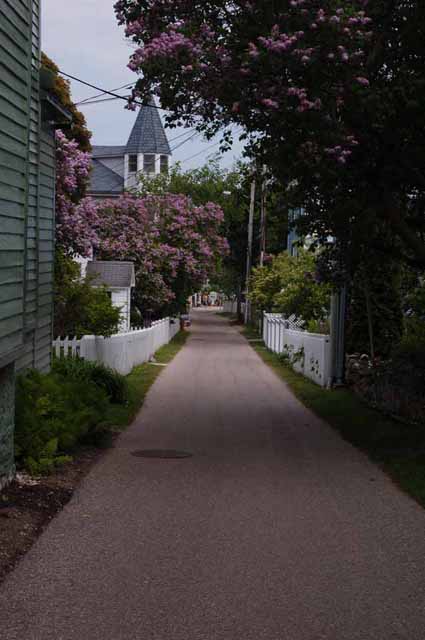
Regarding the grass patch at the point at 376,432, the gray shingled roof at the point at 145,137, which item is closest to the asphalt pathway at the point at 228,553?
the grass patch at the point at 376,432

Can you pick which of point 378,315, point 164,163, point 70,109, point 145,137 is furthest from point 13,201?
point 164,163

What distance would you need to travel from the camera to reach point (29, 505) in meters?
8.34

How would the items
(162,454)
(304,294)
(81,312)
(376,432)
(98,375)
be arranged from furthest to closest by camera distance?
(304,294) → (81,312) → (98,375) → (376,432) → (162,454)

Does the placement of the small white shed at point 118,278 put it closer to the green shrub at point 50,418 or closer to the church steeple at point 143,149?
the green shrub at point 50,418

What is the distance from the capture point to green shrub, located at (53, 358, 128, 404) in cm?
1474

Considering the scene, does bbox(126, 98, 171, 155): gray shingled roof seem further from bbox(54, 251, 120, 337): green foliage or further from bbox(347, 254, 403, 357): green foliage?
bbox(347, 254, 403, 357): green foliage

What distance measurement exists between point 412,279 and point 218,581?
1497 cm

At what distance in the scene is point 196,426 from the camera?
1478 centimetres

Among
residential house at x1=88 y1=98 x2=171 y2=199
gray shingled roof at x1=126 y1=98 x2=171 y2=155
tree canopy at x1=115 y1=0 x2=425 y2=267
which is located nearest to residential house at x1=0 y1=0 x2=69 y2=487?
tree canopy at x1=115 y1=0 x2=425 y2=267

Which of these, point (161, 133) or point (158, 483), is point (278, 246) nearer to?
point (161, 133)

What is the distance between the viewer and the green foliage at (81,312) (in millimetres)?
20609

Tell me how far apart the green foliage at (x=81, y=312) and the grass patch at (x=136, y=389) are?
1457 millimetres

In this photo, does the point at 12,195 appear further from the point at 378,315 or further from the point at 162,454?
the point at 378,315

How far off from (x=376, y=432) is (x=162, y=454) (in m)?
3.60
